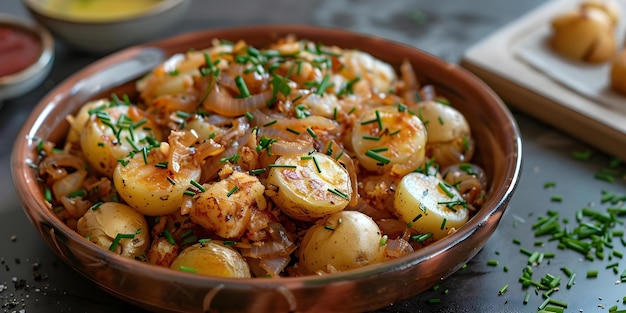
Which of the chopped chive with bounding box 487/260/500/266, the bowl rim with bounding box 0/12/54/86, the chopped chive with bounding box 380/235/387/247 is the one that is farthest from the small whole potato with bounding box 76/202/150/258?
the bowl rim with bounding box 0/12/54/86

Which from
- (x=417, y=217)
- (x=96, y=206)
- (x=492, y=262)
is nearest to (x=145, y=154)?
(x=96, y=206)

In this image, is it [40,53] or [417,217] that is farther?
[40,53]

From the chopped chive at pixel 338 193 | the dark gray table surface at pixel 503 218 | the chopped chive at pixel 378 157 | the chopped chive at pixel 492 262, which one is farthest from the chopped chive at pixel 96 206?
the chopped chive at pixel 492 262

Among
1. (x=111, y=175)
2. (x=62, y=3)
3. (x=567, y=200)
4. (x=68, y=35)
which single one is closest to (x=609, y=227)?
(x=567, y=200)

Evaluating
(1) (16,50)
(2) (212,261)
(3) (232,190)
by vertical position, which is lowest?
(1) (16,50)

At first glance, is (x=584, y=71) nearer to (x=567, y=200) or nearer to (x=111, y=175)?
(x=567, y=200)

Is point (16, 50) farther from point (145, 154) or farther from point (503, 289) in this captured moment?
point (503, 289)
